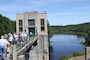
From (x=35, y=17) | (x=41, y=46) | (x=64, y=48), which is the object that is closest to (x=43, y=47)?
(x=41, y=46)

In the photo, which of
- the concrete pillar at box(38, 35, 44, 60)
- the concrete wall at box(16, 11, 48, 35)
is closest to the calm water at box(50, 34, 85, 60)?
the concrete wall at box(16, 11, 48, 35)

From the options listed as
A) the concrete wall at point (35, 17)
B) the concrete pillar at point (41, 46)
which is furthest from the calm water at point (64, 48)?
the concrete pillar at point (41, 46)

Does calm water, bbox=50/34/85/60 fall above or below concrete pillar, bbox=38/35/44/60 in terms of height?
below

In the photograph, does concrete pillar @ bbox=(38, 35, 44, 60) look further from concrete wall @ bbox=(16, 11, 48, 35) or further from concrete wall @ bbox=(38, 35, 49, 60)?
concrete wall @ bbox=(16, 11, 48, 35)

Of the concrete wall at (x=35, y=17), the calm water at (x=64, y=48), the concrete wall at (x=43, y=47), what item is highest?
the concrete wall at (x=35, y=17)

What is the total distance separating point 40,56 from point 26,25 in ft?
22.4

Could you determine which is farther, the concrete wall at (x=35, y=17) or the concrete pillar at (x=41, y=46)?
the concrete wall at (x=35, y=17)

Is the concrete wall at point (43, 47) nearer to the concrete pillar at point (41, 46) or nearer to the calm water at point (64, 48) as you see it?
the concrete pillar at point (41, 46)

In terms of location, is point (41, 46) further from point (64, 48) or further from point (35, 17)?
point (64, 48)

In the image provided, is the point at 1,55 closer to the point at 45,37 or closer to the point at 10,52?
the point at 10,52

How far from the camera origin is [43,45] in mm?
39281

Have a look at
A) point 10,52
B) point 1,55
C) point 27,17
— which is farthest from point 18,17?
point 1,55

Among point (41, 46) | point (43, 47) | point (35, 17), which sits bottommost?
point (43, 47)

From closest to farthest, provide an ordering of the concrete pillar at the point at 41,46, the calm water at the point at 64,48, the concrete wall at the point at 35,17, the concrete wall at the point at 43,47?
1. the concrete pillar at the point at 41,46
2. the concrete wall at the point at 43,47
3. the concrete wall at the point at 35,17
4. the calm water at the point at 64,48
